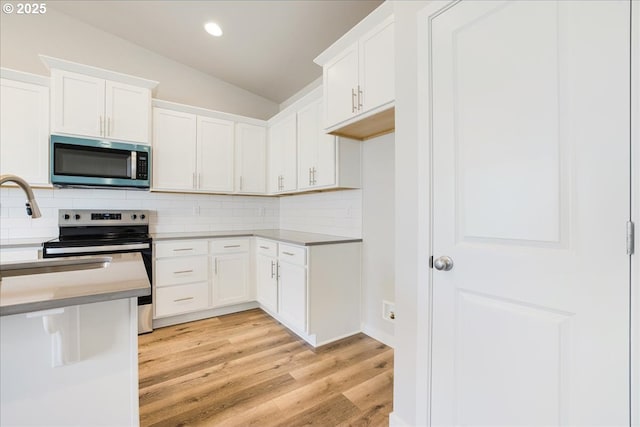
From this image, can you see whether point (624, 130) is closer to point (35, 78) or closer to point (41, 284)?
point (41, 284)

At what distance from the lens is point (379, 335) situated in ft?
8.23

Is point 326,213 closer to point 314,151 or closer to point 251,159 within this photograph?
point 314,151

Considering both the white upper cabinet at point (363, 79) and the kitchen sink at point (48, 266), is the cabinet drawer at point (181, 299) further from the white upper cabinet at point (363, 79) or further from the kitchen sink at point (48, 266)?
the white upper cabinet at point (363, 79)

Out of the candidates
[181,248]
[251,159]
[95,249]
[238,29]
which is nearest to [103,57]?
[238,29]

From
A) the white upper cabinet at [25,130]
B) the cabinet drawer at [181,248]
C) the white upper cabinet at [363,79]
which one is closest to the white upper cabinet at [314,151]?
the white upper cabinet at [363,79]

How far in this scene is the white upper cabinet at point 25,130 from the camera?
2.34 m

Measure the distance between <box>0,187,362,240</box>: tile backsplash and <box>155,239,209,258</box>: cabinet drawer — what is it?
1.76ft

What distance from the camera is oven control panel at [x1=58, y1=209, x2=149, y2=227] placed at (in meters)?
2.63

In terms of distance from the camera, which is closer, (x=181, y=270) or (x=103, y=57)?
(x=181, y=270)

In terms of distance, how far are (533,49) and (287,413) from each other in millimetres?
2100

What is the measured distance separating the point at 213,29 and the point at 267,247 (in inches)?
89.2

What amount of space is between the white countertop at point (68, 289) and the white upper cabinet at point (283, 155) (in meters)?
2.20

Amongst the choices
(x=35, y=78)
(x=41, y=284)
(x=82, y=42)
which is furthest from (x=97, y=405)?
(x=82, y=42)

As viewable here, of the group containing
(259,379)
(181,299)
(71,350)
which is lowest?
(259,379)
